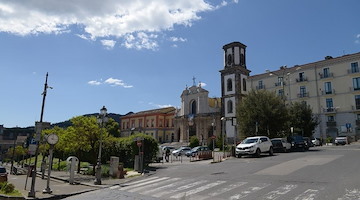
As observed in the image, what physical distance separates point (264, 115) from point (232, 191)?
83.1ft

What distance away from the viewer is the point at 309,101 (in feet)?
177

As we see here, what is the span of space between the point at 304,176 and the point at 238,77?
4686 cm

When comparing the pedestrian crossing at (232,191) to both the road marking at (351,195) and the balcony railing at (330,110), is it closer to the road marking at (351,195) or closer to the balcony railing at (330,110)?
the road marking at (351,195)

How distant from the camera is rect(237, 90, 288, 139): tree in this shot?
3462cm

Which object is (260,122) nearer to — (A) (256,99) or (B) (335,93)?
(A) (256,99)

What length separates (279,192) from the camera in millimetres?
9656

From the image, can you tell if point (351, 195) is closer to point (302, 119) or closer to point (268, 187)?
point (268, 187)

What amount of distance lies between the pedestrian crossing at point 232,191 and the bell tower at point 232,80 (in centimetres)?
4493

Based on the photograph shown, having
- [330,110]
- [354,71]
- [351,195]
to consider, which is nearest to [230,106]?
[330,110]

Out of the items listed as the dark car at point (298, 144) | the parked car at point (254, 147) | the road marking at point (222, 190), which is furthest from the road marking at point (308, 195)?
the dark car at point (298, 144)

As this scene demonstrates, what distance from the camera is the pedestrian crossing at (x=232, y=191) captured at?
9094 mm

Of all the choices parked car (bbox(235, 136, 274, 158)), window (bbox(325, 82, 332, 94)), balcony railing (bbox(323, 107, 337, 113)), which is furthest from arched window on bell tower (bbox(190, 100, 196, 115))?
parked car (bbox(235, 136, 274, 158))

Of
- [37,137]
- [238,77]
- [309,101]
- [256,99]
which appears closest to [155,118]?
[238,77]

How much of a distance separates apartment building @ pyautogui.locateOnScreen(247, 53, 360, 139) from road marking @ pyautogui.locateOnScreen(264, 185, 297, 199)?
Result: 1517 inches
